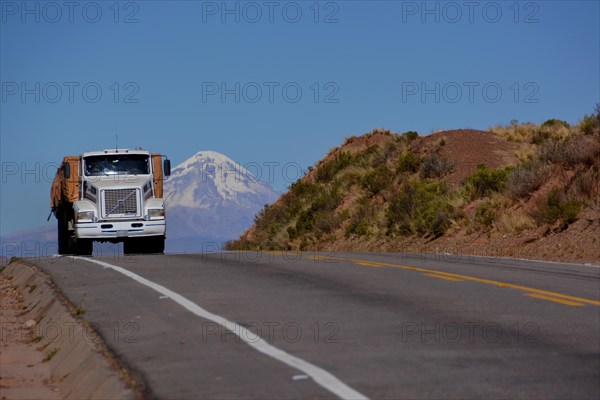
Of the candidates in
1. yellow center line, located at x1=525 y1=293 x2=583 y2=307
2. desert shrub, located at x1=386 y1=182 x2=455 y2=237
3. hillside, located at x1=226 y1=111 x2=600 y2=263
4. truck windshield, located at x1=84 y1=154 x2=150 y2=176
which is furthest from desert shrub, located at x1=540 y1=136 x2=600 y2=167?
yellow center line, located at x1=525 y1=293 x2=583 y2=307

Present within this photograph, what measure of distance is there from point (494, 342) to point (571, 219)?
51.0 feet

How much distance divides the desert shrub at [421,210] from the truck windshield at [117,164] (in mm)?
9305

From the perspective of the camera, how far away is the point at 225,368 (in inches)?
330

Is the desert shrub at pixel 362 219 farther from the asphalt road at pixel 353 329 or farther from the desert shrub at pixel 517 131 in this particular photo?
the asphalt road at pixel 353 329

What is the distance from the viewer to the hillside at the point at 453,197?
24.8 meters

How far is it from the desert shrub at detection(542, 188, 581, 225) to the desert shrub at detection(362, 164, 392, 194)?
57.6ft

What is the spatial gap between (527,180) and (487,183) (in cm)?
405

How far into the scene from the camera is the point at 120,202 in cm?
2809

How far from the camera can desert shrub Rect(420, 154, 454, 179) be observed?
41044 mm

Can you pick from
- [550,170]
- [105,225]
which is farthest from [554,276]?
[105,225]

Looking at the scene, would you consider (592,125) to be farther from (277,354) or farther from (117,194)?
(277,354)

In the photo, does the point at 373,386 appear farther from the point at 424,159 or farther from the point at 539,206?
the point at 424,159

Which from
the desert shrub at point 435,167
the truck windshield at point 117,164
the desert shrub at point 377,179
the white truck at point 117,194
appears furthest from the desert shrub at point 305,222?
the truck windshield at point 117,164
